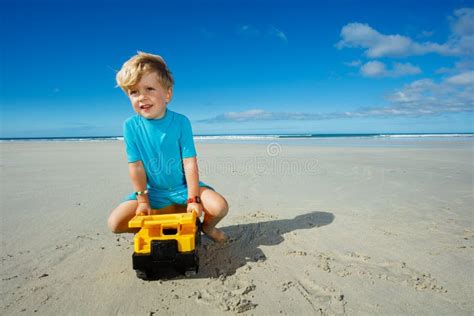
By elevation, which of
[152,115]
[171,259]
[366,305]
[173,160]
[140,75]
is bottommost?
[366,305]

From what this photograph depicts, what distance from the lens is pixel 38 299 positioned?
185cm

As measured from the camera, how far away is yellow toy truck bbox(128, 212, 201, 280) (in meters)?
1.82

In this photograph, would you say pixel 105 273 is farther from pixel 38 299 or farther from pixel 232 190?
pixel 232 190

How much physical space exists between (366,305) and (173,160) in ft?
5.65

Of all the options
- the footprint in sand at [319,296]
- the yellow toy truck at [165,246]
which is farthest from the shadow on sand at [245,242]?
the footprint in sand at [319,296]

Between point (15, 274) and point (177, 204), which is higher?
point (177, 204)

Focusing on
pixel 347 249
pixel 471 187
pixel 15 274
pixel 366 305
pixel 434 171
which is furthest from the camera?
pixel 434 171

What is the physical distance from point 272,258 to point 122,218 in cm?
123

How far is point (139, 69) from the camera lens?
86.4 inches

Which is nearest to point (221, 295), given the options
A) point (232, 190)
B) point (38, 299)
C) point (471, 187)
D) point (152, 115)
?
point (38, 299)

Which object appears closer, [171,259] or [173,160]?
[171,259]

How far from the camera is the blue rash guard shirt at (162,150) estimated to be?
244 cm

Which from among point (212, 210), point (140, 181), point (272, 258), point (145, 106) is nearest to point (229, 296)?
point (272, 258)

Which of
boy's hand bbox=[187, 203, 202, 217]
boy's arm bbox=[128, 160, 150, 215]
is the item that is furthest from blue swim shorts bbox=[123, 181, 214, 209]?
boy's hand bbox=[187, 203, 202, 217]
